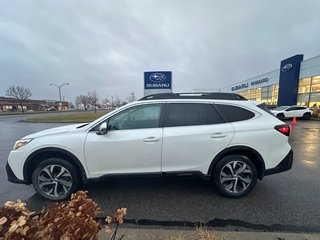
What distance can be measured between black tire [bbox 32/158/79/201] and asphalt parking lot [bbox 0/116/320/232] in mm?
210

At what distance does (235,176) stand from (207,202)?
0.70m

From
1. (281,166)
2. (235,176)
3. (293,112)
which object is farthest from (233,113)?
(293,112)

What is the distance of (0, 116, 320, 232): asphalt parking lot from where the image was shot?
2762mm

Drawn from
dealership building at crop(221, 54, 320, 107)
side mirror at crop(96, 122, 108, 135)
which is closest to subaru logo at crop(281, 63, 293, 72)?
dealership building at crop(221, 54, 320, 107)

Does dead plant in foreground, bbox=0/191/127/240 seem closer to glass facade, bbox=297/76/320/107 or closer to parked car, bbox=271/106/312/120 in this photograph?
parked car, bbox=271/106/312/120

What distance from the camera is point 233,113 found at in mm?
3555

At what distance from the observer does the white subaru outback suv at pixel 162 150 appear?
331 centimetres

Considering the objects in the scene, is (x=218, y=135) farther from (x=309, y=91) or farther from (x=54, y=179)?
(x=309, y=91)

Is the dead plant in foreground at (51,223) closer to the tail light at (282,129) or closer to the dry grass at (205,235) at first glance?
the dry grass at (205,235)

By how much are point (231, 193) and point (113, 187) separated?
231 centimetres

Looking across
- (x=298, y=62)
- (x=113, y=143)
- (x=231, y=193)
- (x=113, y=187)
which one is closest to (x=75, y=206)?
(x=113, y=143)

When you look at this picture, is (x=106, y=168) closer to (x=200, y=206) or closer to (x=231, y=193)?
(x=200, y=206)

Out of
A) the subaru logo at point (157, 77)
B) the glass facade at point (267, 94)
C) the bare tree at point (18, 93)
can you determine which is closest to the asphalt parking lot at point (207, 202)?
the subaru logo at point (157, 77)

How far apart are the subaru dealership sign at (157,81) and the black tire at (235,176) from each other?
11.7 metres
